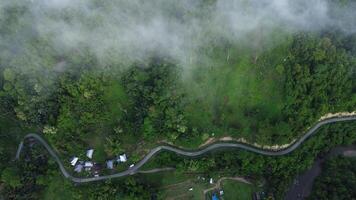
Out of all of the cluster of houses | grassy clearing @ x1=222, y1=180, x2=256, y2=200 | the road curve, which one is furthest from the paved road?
the cluster of houses

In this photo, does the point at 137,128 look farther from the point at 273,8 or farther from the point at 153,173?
the point at 273,8

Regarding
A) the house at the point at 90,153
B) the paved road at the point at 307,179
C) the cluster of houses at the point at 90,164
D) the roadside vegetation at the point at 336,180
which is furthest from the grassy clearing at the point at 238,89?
the house at the point at 90,153

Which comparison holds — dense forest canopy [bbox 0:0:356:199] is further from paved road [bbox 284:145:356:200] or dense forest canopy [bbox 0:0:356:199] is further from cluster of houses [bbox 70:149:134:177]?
paved road [bbox 284:145:356:200]

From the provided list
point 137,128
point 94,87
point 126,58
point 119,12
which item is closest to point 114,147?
point 137,128

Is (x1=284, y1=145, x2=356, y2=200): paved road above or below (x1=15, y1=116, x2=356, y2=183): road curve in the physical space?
below

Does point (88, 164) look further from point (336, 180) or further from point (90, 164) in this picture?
point (336, 180)

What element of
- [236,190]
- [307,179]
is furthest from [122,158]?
[307,179]
